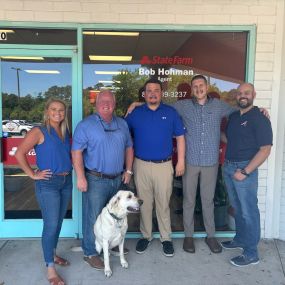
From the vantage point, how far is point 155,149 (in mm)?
4129

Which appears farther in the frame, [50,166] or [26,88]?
[26,88]

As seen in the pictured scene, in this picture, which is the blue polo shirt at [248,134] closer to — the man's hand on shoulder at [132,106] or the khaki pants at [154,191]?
the khaki pants at [154,191]

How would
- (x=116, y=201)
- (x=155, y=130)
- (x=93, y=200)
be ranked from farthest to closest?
(x=155, y=130)
(x=93, y=200)
(x=116, y=201)

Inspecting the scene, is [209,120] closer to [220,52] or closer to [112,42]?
[220,52]

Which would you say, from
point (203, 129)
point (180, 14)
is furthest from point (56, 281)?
point (180, 14)

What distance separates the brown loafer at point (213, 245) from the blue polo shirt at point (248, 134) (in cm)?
107

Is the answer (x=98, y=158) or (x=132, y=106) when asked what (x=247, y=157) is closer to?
(x=132, y=106)

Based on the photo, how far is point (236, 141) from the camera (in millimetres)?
3916

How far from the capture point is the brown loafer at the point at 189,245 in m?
4.32

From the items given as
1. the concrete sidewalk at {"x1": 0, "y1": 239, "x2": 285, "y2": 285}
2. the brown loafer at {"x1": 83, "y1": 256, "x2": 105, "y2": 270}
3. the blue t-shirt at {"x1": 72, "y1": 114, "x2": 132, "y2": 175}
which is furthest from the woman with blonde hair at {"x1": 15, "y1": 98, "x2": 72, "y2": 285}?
the brown loafer at {"x1": 83, "y1": 256, "x2": 105, "y2": 270}

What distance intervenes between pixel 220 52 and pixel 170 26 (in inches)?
27.7

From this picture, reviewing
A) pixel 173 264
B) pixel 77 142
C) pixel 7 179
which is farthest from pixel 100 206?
pixel 7 179

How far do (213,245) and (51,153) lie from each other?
2218mm

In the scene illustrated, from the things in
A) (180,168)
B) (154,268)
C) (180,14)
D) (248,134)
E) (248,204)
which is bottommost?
(154,268)
